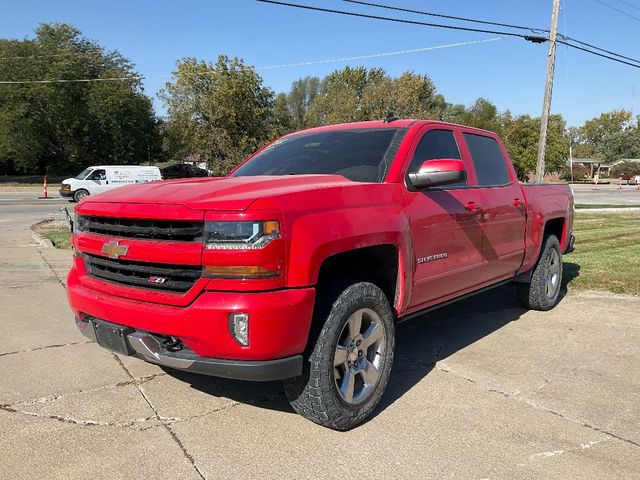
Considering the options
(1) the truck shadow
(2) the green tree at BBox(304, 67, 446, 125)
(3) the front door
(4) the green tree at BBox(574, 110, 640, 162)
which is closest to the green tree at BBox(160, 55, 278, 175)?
(2) the green tree at BBox(304, 67, 446, 125)

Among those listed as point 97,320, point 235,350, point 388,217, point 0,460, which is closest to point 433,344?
point 388,217

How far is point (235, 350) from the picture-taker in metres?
2.79

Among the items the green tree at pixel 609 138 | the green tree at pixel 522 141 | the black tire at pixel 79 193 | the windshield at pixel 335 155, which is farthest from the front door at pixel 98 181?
the green tree at pixel 609 138

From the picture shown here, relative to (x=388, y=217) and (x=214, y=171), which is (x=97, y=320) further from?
(x=214, y=171)

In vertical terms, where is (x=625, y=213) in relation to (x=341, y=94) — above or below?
below

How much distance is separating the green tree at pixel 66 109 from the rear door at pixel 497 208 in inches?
1672

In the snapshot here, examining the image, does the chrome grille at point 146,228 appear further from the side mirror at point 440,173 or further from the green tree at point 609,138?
the green tree at point 609,138

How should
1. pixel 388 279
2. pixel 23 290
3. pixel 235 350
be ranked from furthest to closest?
pixel 23 290 → pixel 388 279 → pixel 235 350

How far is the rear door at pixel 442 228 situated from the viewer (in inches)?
147

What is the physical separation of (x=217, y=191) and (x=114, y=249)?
28.9 inches

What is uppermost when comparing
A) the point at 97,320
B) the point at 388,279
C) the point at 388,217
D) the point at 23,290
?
the point at 388,217

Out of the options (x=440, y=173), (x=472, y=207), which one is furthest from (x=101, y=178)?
(x=440, y=173)

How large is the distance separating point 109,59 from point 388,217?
171ft

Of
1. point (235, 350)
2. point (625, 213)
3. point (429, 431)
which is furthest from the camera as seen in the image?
point (625, 213)
